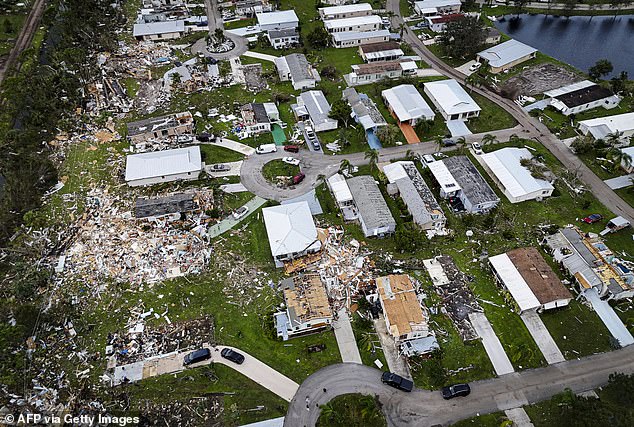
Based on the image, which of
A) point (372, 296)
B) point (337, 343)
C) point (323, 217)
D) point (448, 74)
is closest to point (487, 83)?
point (448, 74)

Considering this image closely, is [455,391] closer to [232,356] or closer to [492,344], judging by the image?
[492,344]

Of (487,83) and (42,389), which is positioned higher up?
(487,83)

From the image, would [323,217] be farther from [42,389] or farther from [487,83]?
[487,83]

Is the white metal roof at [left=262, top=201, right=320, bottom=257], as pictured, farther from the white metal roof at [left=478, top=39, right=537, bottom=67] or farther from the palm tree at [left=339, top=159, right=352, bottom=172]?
the white metal roof at [left=478, top=39, right=537, bottom=67]

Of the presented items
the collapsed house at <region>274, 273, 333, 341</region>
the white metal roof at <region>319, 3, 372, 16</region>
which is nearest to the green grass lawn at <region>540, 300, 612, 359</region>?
the collapsed house at <region>274, 273, 333, 341</region>

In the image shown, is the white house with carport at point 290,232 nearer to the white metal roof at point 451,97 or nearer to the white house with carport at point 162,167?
the white house with carport at point 162,167

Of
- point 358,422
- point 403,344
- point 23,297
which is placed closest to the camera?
point 358,422

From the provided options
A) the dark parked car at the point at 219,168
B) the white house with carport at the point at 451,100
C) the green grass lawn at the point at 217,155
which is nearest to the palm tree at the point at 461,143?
the white house with carport at the point at 451,100
